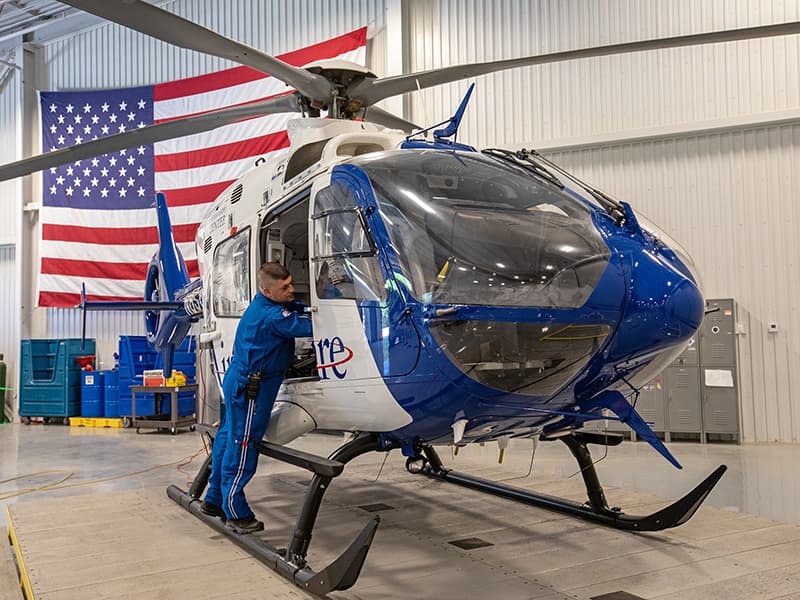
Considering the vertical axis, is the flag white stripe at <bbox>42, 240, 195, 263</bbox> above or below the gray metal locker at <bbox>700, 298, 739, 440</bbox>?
above

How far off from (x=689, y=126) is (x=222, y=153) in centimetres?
747

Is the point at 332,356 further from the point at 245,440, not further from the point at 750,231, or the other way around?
the point at 750,231

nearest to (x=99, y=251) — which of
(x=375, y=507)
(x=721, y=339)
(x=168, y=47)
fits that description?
(x=168, y=47)

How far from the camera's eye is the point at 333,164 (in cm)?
367

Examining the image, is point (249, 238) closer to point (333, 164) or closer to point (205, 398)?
point (333, 164)

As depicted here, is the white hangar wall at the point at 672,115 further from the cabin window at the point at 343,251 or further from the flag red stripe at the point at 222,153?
the cabin window at the point at 343,251

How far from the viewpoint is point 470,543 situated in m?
4.20

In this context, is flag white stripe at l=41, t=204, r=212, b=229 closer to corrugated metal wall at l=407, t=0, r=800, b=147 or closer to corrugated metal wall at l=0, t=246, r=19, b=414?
corrugated metal wall at l=0, t=246, r=19, b=414

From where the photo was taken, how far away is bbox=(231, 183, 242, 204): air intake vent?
499cm

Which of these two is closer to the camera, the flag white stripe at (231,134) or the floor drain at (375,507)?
the floor drain at (375,507)

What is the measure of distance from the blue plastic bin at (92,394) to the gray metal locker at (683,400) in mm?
9260

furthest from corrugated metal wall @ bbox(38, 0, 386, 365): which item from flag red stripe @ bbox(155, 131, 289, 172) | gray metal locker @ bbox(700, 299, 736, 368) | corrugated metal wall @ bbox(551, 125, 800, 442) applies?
gray metal locker @ bbox(700, 299, 736, 368)

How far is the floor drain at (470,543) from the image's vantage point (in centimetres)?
412

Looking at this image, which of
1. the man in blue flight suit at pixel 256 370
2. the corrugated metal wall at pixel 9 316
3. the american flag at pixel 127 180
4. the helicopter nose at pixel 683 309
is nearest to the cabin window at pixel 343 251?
the man in blue flight suit at pixel 256 370
